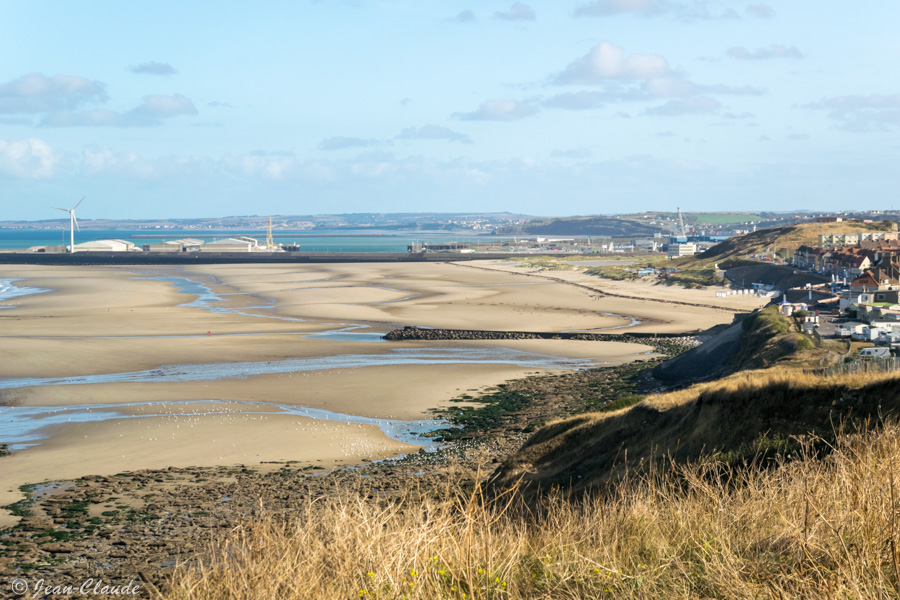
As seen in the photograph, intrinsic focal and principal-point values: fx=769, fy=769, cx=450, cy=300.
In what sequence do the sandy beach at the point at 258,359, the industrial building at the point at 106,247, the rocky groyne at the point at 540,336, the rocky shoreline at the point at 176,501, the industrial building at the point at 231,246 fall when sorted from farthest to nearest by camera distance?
the industrial building at the point at 231,246
the industrial building at the point at 106,247
the rocky groyne at the point at 540,336
the sandy beach at the point at 258,359
the rocky shoreline at the point at 176,501

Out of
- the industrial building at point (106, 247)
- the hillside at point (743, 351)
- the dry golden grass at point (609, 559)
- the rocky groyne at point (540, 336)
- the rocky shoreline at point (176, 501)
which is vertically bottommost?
the rocky shoreline at point (176, 501)

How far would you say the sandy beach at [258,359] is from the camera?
24641 millimetres

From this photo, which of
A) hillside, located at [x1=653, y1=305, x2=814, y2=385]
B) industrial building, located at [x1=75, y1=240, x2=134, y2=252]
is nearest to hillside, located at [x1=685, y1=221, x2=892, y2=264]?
hillside, located at [x1=653, y1=305, x2=814, y2=385]

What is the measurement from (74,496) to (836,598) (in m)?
18.8

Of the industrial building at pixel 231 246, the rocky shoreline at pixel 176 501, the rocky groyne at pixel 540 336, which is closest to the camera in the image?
the rocky shoreline at pixel 176 501

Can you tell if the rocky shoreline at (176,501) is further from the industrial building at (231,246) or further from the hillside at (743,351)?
the industrial building at (231,246)

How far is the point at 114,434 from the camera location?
25.8m

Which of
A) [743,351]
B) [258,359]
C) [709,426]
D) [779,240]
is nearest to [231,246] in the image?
[779,240]

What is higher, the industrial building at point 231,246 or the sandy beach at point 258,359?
the industrial building at point 231,246

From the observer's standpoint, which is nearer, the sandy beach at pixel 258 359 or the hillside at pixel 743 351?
the sandy beach at pixel 258 359

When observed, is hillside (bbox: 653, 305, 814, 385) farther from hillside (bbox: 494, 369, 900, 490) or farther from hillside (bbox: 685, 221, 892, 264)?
hillside (bbox: 685, 221, 892, 264)

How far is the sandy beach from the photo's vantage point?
970 inches

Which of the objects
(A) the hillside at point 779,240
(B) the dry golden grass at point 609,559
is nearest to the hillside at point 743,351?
(B) the dry golden grass at point 609,559

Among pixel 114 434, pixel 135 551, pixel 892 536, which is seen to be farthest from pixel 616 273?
pixel 892 536
